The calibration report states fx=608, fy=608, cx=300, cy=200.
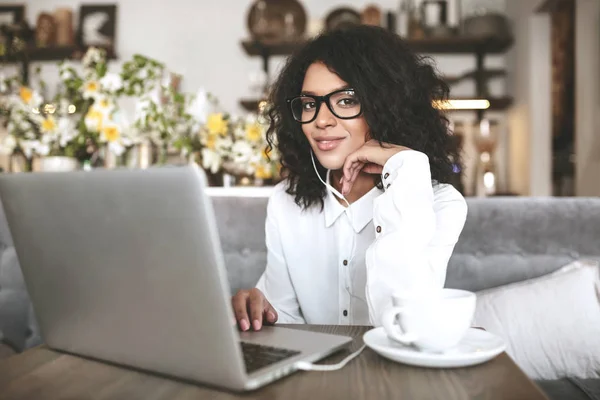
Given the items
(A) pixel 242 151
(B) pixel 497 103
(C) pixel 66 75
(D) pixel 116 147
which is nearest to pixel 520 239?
(A) pixel 242 151

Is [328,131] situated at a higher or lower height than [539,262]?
higher

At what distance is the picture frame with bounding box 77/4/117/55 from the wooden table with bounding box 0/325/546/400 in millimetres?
4048

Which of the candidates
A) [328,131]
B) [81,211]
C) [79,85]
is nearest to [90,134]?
[79,85]

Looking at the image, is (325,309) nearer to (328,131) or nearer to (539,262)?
(328,131)

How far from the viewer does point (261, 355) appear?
731mm

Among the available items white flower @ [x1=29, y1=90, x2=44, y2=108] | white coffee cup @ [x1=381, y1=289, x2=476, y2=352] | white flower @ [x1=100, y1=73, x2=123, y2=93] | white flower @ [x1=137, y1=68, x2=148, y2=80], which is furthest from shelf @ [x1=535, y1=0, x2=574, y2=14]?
white coffee cup @ [x1=381, y1=289, x2=476, y2=352]

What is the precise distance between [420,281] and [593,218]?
81 centimetres

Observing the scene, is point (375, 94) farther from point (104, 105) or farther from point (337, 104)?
point (104, 105)

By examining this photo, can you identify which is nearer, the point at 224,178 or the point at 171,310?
the point at 171,310

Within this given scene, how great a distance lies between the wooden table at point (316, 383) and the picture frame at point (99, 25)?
4.05m

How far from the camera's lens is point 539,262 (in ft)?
5.56

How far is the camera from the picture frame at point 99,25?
4.41m

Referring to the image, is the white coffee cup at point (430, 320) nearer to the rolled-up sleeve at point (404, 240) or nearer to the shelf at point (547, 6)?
the rolled-up sleeve at point (404, 240)

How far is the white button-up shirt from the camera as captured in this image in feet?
3.68
